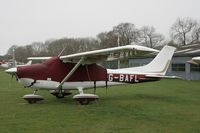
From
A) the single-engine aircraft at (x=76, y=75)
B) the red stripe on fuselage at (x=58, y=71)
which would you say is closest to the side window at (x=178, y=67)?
the single-engine aircraft at (x=76, y=75)

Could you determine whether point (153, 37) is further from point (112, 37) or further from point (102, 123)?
point (102, 123)

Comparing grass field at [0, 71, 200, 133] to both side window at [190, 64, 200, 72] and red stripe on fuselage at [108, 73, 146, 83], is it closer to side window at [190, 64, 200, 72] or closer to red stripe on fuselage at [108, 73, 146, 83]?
red stripe on fuselage at [108, 73, 146, 83]

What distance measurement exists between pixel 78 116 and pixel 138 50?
2.79m

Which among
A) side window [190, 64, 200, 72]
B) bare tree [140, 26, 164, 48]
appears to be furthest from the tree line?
side window [190, 64, 200, 72]

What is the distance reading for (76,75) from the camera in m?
12.2

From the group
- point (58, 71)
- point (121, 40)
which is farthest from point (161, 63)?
point (121, 40)

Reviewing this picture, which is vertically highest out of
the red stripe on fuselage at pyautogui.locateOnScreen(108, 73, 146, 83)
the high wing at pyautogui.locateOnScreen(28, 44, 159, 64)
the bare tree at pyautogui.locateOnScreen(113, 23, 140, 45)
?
the bare tree at pyautogui.locateOnScreen(113, 23, 140, 45)

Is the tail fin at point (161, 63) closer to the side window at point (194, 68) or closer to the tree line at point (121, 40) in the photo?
the side window at point (194, 68)

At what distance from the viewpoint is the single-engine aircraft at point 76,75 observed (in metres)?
11.3

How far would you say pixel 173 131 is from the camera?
682 centimetres

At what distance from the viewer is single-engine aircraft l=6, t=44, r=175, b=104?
11.3 metres

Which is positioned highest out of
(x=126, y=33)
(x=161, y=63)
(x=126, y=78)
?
(x=126, y=33)

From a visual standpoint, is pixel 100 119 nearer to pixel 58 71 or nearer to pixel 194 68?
pixel 58 71

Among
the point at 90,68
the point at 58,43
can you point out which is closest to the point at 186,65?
the point at 90,68
